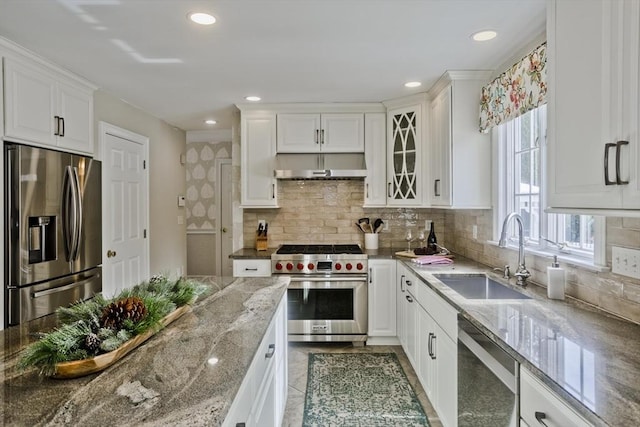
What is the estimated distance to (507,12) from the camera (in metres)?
2.02

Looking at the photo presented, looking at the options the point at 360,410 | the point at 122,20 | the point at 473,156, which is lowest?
the point at 360,410

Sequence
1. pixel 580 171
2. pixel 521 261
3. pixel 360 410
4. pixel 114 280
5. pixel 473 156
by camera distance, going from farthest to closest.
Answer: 1. pixel 114 280
2. pixel 473 156
3. pixel 360 410
4. pixel 521 261
5. pixel 580 171

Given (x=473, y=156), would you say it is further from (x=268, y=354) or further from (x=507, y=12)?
(x=268, y=354)

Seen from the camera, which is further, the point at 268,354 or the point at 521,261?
the point at 521,261

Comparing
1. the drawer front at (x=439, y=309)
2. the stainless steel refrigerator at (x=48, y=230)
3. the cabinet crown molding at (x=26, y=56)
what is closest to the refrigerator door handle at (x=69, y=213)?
the stainless steel refrigerator at (x=48, y=230)

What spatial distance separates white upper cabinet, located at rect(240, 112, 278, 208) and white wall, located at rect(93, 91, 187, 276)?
3.81 ft

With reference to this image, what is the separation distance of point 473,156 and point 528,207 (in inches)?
24.1

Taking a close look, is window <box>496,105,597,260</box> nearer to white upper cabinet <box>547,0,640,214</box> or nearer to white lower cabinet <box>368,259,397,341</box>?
white upper cabinet <box>547,0,640,214</box>

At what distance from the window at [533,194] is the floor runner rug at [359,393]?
133cm

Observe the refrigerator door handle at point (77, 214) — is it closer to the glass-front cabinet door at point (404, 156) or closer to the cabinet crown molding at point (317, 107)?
the cabinet crown molding at point (317, 107)

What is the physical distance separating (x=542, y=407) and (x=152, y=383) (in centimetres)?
113

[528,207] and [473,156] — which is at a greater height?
[473,156]

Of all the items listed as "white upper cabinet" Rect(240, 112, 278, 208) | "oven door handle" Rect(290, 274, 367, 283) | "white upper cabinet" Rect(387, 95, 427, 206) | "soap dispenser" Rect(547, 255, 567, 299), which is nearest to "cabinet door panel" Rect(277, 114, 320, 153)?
"white upper cabinet" Rect(240, 112, 278, 208)

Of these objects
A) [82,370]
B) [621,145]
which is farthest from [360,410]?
[621,145]
